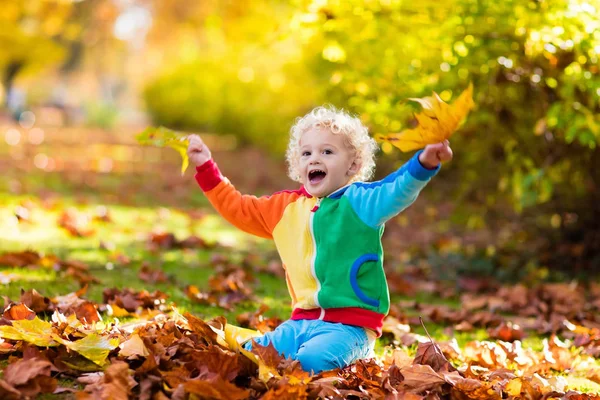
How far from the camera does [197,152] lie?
3100 millimetres

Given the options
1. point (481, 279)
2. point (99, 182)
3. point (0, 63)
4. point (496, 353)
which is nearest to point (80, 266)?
point (496, 353)

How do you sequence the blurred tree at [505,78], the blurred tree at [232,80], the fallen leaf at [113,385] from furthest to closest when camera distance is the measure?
the blurred tree at [232,80], the blurred tree at [505,78], the fallen leaf at [113,385]

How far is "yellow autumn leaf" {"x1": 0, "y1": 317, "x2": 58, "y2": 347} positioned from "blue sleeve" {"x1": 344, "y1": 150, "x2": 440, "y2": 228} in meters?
1.14

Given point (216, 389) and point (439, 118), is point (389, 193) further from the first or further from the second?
point (216, 389)

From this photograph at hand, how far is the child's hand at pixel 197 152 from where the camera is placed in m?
3.10

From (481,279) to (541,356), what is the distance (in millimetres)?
2470

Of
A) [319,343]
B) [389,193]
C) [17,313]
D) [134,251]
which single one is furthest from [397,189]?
[134,251]

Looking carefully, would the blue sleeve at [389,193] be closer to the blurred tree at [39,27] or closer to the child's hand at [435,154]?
the child's hand at [435,154]

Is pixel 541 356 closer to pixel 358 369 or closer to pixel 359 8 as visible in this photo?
pixel 358 369

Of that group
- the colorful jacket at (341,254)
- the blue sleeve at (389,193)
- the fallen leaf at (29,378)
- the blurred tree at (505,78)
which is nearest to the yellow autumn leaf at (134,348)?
the fallen leaf at (29,378)

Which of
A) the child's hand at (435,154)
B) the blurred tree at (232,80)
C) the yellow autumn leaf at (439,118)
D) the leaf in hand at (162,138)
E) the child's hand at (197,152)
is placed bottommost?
the blurred tree at (232,80)

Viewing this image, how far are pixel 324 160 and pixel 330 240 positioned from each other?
30 centimetres

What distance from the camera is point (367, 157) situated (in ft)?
10.2

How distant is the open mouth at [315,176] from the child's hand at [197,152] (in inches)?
16.5
